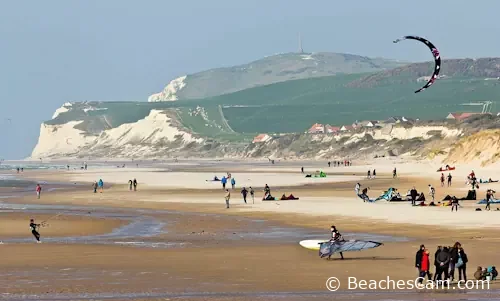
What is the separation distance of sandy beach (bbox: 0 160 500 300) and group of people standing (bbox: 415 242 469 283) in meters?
0.80

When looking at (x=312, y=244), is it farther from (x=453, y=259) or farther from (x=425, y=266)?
(x=453, y=259)

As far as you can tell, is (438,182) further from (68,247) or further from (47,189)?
(68,247)

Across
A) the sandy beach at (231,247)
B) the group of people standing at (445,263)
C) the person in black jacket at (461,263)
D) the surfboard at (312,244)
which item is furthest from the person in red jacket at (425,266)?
the surfboard at (312,244)

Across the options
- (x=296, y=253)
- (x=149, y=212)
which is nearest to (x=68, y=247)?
(x=296, y=253)

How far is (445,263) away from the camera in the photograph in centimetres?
2156

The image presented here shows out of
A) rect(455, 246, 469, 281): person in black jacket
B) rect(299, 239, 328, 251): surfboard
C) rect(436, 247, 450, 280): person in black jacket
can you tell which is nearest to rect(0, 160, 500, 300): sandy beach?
rect(299, 239, 328, 251): surfboard

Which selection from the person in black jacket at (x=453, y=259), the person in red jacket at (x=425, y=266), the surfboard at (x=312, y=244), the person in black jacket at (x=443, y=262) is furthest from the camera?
the surfboard at (x=312, y=244)

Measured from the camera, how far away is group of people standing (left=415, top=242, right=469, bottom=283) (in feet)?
70.6

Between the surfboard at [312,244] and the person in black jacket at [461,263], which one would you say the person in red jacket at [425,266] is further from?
the surfboard at [312,244]

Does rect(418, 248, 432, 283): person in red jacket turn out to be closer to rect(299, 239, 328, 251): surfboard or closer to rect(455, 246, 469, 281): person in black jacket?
rect(455, 246, 469, 281): person in black jacket

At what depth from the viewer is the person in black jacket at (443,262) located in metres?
21.4

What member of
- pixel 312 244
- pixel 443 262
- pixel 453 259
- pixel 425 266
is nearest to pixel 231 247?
pixel 312 244

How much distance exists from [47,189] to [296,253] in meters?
43.4

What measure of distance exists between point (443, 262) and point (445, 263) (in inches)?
1.7
